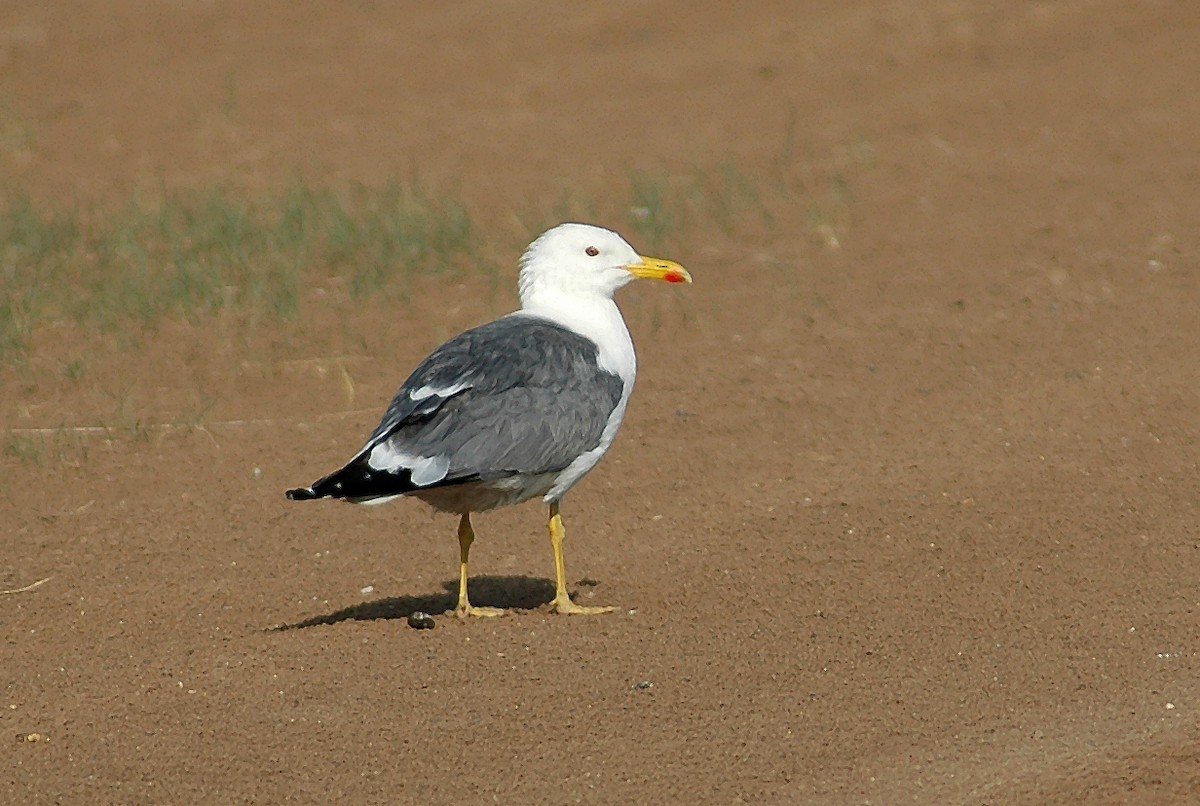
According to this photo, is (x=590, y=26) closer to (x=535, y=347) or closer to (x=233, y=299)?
(x=233, y=299)

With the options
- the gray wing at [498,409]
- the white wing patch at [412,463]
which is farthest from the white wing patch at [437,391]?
the white wing patch at [412,463]

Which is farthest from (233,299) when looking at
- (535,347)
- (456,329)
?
(535,347)

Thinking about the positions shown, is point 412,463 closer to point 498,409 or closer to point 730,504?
point 498,409

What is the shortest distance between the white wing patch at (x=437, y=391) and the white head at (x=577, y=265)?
761 mm

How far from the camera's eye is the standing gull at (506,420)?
6.31 metres

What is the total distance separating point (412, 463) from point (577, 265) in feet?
4.04

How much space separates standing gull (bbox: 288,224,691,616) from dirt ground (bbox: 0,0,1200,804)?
484 millimetres

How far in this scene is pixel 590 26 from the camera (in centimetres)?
1670

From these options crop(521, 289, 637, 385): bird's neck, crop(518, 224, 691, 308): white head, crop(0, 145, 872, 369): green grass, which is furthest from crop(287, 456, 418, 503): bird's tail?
crop(0, 145, 872, 369): green grass

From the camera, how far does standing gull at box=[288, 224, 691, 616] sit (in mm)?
6312

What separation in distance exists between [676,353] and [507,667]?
12.2 feet

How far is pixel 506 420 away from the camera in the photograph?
649cm

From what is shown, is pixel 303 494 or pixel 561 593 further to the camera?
pixel 561 593

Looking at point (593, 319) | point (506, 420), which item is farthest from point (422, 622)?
point (593, 319)
